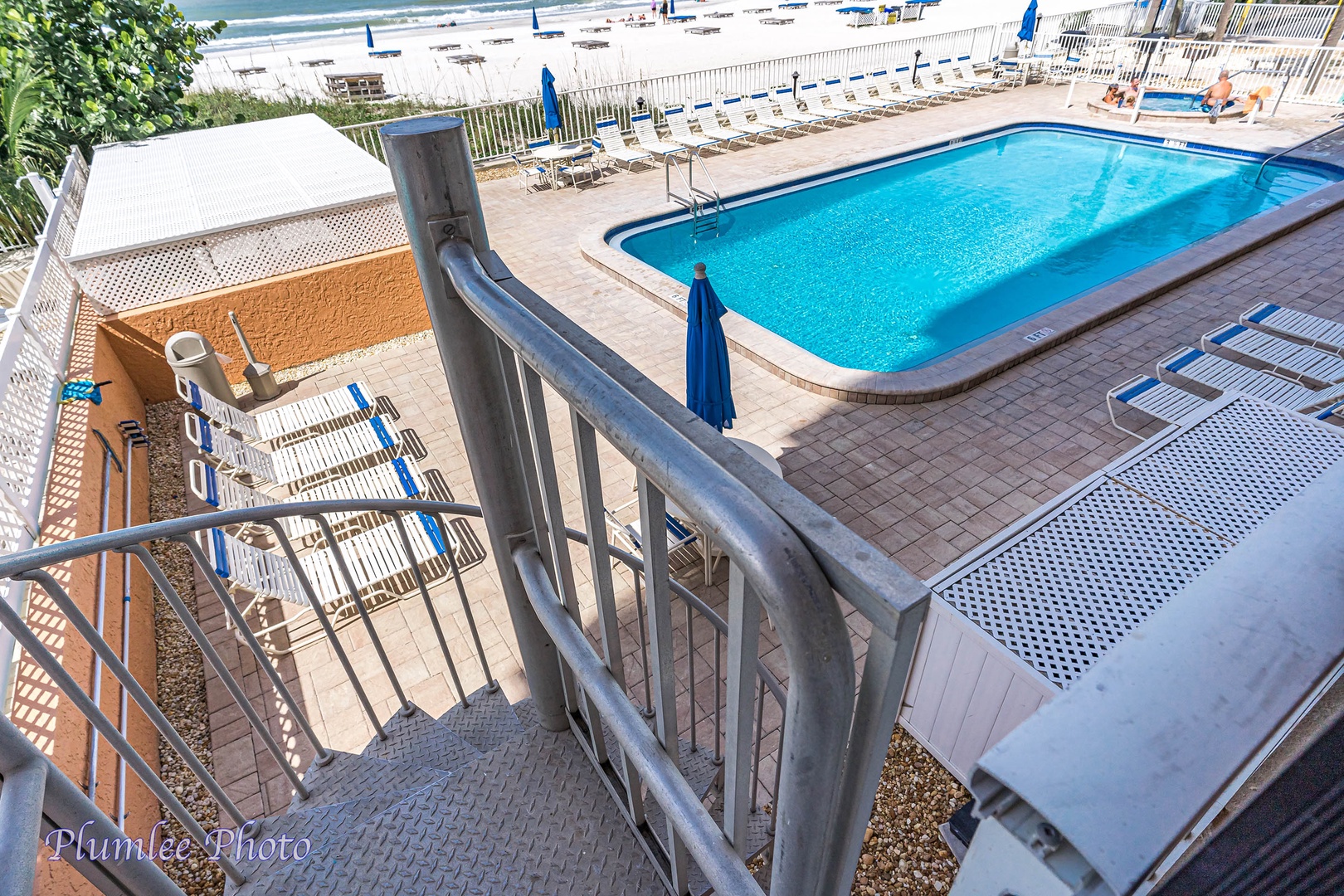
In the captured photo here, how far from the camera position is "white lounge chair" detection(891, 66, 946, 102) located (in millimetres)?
16656

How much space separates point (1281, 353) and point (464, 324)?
7.87 m

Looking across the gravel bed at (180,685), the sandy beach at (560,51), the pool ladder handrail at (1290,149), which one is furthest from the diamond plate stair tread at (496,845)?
the sandy beach at (560,51)

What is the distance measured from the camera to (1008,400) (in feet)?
21.4

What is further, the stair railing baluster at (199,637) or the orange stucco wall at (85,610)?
the orange stucco wall at (85,610)

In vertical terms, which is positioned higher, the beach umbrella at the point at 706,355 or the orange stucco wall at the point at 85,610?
the beach umbrella at the point at 706,355

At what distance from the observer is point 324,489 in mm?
5332

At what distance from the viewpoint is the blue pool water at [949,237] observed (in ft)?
30.4

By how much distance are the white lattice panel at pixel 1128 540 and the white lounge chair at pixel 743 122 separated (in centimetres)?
1240

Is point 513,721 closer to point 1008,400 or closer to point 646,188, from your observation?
point 1008,400

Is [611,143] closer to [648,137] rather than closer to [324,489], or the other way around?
[648,137]

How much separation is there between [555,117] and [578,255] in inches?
185

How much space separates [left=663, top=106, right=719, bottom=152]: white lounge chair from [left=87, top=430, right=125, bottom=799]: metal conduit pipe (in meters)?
10.8

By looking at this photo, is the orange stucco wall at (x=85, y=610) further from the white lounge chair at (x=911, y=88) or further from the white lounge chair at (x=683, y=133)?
the white lounge chair at (x=911, y=88)

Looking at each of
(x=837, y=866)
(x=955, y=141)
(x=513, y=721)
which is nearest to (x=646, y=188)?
(x=955, y=141)
